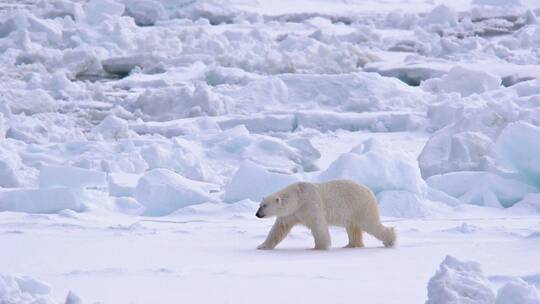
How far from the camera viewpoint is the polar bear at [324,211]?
4.93m

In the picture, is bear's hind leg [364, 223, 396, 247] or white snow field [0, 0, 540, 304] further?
bear's hind leg [364, 223, 396, 247]

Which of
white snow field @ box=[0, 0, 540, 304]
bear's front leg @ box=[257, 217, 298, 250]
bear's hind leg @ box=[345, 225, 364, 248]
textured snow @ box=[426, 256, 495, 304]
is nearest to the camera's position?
textured snow @ box=[426, 256, 495, 304]

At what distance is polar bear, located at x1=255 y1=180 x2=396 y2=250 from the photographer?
493cm

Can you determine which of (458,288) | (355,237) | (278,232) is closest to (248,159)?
(355,237)

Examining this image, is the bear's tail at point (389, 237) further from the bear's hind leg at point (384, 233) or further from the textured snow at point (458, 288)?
the textured snow at point (458, 288)

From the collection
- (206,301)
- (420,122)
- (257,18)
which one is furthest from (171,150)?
(257,18)

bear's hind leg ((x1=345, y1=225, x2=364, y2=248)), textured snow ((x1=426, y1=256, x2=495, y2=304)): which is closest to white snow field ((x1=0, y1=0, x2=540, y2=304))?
textured snow ((x1=426, y1=256, x2=495, y2=304))

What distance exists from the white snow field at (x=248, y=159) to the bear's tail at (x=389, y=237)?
77 mm

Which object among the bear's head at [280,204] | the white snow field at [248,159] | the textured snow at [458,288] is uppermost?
the textured snow at [458,288]

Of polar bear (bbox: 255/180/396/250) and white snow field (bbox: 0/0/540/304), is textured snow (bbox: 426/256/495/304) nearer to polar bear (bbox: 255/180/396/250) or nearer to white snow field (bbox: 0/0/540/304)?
white snow field (bbox: 0/0/540/304)

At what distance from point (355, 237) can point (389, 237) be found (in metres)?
0.20

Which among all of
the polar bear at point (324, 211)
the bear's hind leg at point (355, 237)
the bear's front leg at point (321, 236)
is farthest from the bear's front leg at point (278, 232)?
the bear's hind leg at point (355, 237)

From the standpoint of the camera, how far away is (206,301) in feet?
10.9

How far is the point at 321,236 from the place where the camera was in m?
4.90
